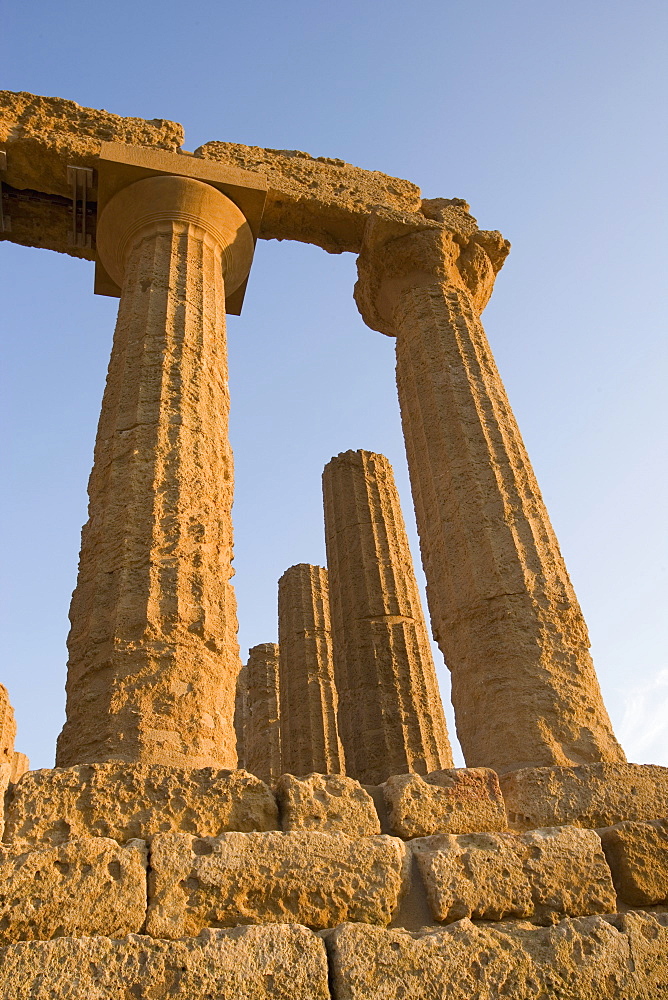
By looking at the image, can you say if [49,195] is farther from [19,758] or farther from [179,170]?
[19,758]

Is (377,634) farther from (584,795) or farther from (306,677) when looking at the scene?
(584,795)

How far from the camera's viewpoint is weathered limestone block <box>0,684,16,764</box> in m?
11.4

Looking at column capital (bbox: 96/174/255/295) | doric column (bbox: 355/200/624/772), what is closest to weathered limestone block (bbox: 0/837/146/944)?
doric column (bbox: 355/200/624/772)

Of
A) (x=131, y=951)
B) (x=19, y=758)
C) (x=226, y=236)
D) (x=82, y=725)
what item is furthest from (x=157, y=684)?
(x=19, y=758)

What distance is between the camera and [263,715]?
60.3ft

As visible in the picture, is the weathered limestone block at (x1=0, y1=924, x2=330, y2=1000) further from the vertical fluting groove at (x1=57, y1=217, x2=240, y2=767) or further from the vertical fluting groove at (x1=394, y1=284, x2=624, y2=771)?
the vertical fluting groove at (x1=394, y1=284, x2=624, y2=771)

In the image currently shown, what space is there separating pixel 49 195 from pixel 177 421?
431 centimetres

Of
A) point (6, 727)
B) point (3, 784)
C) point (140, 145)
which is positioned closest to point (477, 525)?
point (3, 784)

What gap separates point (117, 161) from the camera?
8.51m

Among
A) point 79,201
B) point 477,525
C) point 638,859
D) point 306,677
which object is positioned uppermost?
point 79,201

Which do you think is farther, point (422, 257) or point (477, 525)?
point (422, 257)

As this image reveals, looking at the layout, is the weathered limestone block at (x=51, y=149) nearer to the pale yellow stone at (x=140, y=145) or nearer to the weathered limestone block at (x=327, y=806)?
the pale yellow stone at (x=140, y=145)

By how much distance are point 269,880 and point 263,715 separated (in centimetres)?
1478

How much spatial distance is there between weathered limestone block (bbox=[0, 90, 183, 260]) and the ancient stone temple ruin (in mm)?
32
